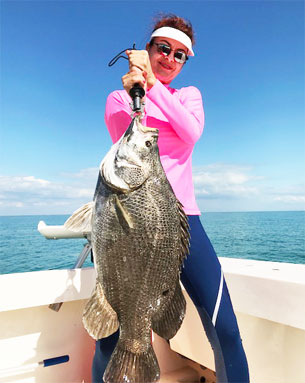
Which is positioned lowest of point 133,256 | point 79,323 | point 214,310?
point 79,323

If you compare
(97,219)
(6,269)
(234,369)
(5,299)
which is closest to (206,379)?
(234,369)

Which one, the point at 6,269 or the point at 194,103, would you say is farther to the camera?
the point at 6,269

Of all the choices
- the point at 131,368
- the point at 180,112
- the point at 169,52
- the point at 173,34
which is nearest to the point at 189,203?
the point at 180,112

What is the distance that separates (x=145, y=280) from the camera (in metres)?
1.54

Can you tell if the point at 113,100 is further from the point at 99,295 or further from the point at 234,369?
the point at 234,369

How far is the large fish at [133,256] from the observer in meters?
1.51

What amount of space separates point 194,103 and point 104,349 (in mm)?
1695

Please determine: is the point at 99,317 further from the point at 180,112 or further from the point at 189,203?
the point at 180,112

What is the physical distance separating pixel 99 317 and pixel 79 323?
4.36 ft

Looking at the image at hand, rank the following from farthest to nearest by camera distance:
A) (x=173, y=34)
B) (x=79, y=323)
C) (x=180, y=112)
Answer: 1. (x=79, y=323)
2. (x=173, y=34)
3. (x=180, y=112)

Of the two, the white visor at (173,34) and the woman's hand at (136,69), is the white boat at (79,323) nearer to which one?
the woman's hand at (136,69)

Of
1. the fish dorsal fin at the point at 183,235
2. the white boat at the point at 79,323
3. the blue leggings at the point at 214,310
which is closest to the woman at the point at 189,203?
the blue leggings at the point at 214,310

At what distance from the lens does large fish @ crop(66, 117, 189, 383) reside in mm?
1513

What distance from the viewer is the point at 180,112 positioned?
5.88 ft
